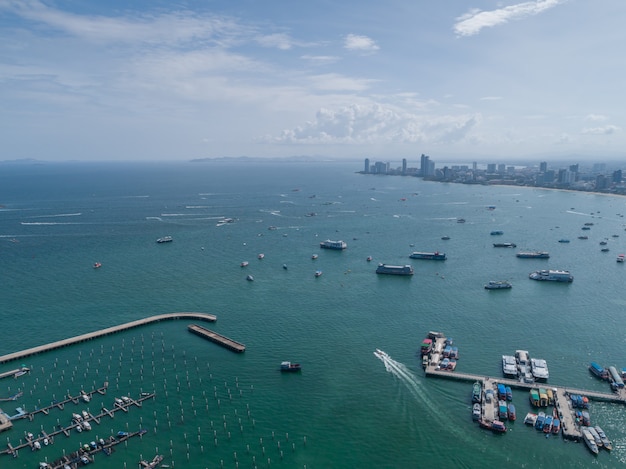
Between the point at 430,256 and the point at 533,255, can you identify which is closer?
the point at 430,256

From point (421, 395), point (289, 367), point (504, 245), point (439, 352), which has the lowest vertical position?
point (421, 395)

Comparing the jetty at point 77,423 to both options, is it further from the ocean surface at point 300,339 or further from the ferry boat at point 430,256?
the ferry boat at point 430,256

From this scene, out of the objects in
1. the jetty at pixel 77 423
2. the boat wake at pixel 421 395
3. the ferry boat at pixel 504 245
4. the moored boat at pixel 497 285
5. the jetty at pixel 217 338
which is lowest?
the jetty at pixel 77 423

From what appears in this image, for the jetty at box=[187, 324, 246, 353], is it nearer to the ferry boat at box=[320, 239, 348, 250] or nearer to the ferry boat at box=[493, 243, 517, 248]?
the ferry boat at box=[320, 239, 348, 250]

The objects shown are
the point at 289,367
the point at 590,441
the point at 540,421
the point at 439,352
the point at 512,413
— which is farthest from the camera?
the point at 439,352

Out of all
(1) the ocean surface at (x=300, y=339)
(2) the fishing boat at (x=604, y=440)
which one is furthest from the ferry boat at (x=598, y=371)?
(2) the fishing boat at (x=604, y=440)

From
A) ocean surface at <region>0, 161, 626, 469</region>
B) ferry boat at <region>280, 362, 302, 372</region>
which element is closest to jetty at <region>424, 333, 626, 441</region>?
ocean surface at <region>0, 161, 626, 469</region>

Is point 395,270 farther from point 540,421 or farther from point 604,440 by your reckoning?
point 604,440

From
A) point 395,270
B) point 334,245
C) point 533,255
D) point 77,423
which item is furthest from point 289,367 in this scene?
point 533,255
